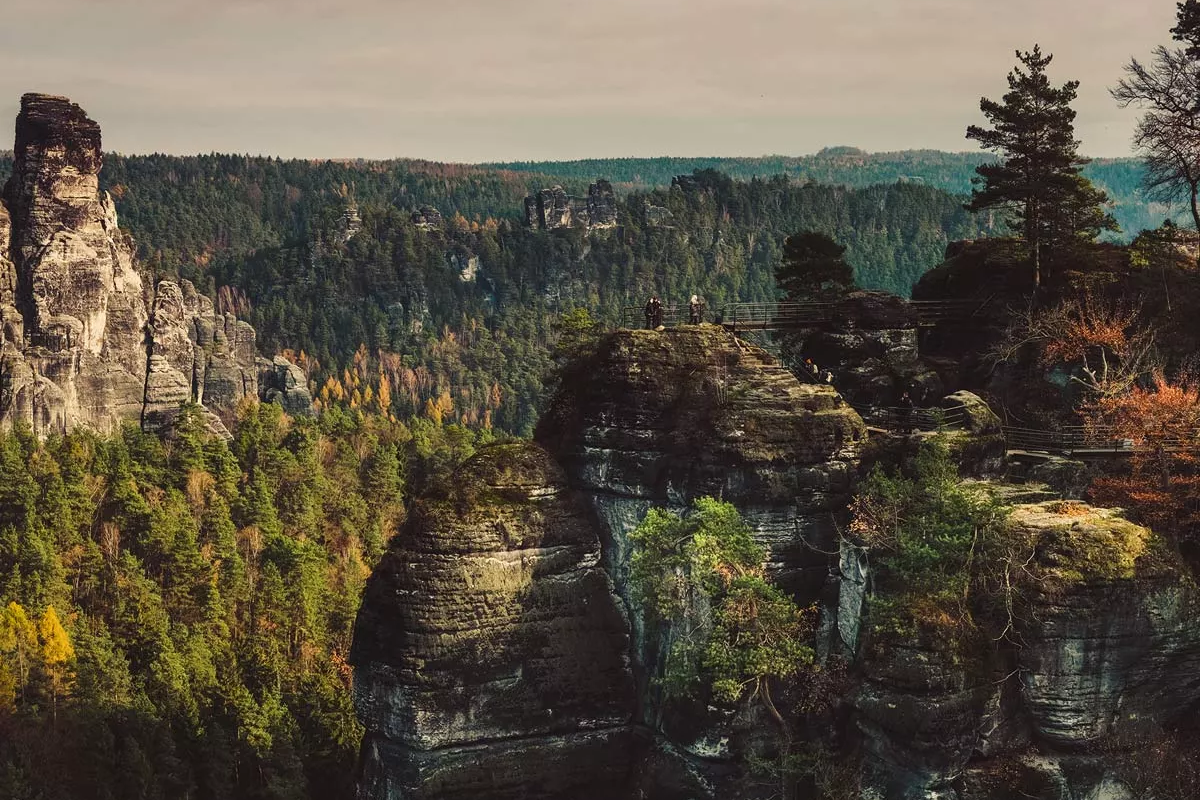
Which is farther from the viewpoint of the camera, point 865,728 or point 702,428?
point 702,428

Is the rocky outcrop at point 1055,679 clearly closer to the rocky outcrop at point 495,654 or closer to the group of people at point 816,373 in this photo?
the rocky outcrop at point 495,654

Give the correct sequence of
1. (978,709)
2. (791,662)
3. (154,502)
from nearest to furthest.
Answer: (978,709) < (791,662) < (154,502)

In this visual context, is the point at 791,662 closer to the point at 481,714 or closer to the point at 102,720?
the point at 481,714

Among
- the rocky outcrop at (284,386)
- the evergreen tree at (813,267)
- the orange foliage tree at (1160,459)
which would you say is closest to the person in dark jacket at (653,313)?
the evergreen tree at (813,267)

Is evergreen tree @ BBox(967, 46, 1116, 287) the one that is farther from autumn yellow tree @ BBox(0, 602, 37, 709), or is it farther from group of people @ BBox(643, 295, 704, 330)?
autumn yellow tree @ BBox(0, 602, 37, 709)

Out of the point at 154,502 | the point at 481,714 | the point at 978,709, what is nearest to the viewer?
the point at 978,709

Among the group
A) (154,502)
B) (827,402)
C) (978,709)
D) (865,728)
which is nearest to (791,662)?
(865,728)

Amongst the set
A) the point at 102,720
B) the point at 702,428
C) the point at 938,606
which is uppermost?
the point at 702,428
